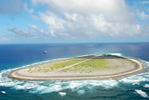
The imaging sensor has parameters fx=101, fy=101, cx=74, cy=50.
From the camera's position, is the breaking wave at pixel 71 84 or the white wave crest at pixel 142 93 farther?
the breaking wave at pixel 71 84

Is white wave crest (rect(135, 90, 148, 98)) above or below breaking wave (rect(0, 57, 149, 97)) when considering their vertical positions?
below

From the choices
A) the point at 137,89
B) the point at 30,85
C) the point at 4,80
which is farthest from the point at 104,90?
the point at 4,80

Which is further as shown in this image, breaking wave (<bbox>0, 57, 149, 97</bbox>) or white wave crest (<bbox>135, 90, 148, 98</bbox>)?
breaking wave (<bbox>0, 57, 149, 97</bbox>)

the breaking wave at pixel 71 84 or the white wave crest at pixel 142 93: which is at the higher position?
the breaking wave at pixel 71 84

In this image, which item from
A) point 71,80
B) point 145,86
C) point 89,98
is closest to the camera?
point 89,98

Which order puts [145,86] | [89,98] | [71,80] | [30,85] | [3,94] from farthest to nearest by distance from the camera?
[71,80], [30,85], [145,86], [3,94], [89,98]

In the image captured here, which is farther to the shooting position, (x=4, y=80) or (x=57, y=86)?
(x=4, y=80)

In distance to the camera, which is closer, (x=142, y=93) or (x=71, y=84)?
(x=142, y=93)

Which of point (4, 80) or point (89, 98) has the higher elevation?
point (4, 80)

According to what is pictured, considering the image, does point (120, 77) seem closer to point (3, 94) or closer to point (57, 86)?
point (57, 86)

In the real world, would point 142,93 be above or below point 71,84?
below

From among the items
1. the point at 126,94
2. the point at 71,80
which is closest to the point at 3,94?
the point at 71,80
